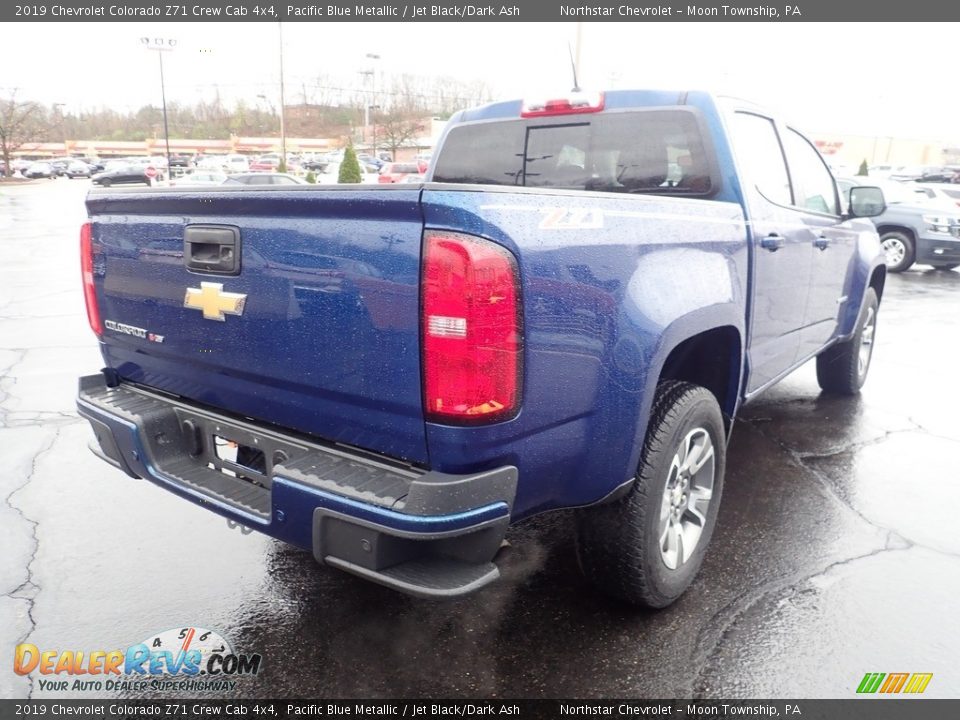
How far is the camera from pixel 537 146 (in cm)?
369

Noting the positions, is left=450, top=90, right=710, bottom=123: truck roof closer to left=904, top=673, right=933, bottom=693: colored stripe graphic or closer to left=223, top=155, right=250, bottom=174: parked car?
left=904, top=673, right=933, bottom=693: colored stripe graphic

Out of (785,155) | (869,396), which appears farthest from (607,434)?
(869,396)

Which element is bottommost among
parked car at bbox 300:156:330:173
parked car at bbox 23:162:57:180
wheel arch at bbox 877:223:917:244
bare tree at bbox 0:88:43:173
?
parked car at bbox 23:162:57:180

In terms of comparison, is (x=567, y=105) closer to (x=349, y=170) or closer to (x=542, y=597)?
(x=542, y=597)

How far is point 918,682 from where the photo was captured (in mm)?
2480

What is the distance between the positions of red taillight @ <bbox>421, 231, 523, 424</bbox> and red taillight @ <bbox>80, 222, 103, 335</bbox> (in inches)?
70.2

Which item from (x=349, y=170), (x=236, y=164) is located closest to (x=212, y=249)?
(x=349, y=170)

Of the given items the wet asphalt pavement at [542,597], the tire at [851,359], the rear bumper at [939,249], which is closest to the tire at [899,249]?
the rear bumper at [939,249]

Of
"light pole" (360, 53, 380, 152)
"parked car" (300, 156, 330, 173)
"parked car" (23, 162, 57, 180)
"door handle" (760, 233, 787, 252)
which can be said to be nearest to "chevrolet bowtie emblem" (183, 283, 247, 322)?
"door handle" (760, 233, 787, 252)

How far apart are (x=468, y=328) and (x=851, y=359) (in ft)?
15.6

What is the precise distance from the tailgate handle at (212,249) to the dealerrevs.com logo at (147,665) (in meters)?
1.40

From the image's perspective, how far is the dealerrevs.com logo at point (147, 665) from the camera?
8.07 ft

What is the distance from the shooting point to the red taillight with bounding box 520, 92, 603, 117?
347 centimetres

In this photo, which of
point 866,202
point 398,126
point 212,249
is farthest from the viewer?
point 398,126
